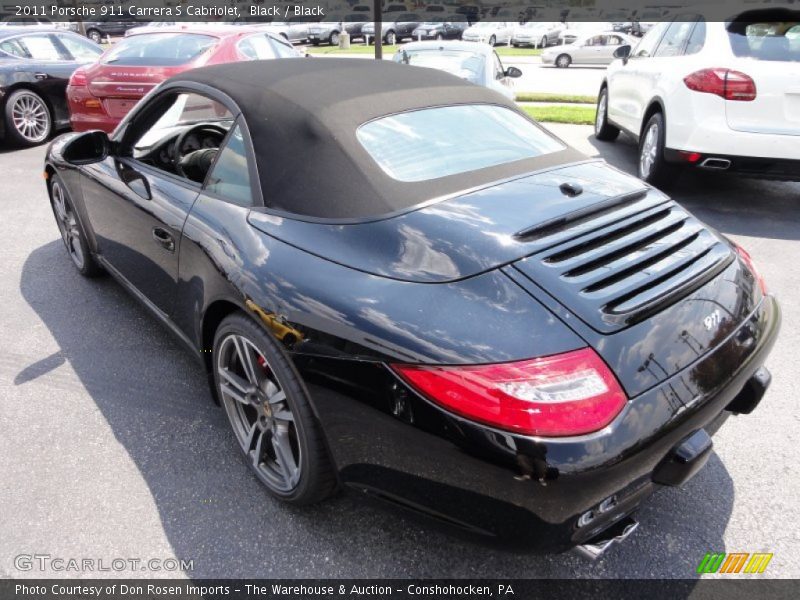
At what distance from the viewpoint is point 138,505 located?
223cm

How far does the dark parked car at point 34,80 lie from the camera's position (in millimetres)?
7801

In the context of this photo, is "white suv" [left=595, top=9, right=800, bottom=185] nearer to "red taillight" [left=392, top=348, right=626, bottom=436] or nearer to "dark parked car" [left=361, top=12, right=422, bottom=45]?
"red taillight" [left=392, top=348, right=626, bottom=436]

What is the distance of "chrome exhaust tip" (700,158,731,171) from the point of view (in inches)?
189

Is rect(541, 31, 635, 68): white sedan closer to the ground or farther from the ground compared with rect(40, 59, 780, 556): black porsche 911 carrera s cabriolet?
closer to the ground

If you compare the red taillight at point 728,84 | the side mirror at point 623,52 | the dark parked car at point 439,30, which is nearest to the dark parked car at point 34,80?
the side mirror at point 623,52

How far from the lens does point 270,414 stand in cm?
216

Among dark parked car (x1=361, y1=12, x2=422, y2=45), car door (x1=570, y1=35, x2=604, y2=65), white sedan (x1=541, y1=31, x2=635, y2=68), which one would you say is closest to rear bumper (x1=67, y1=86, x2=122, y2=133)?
white sedan (x1=541, y1=31, x2=635, y2=68)

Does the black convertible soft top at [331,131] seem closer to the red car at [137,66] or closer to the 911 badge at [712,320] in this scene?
the 911 badge at [712,320]

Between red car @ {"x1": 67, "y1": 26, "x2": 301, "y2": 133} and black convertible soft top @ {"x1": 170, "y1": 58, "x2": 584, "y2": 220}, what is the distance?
4.24 metres

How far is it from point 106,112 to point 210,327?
5.22 meters

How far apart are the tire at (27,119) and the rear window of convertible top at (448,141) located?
7680mm

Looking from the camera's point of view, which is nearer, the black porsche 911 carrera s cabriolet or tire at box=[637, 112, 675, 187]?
the black porsche 911 carrera s cabriolet

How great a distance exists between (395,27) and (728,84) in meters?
32.9

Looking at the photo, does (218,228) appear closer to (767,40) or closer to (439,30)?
(767,40)
